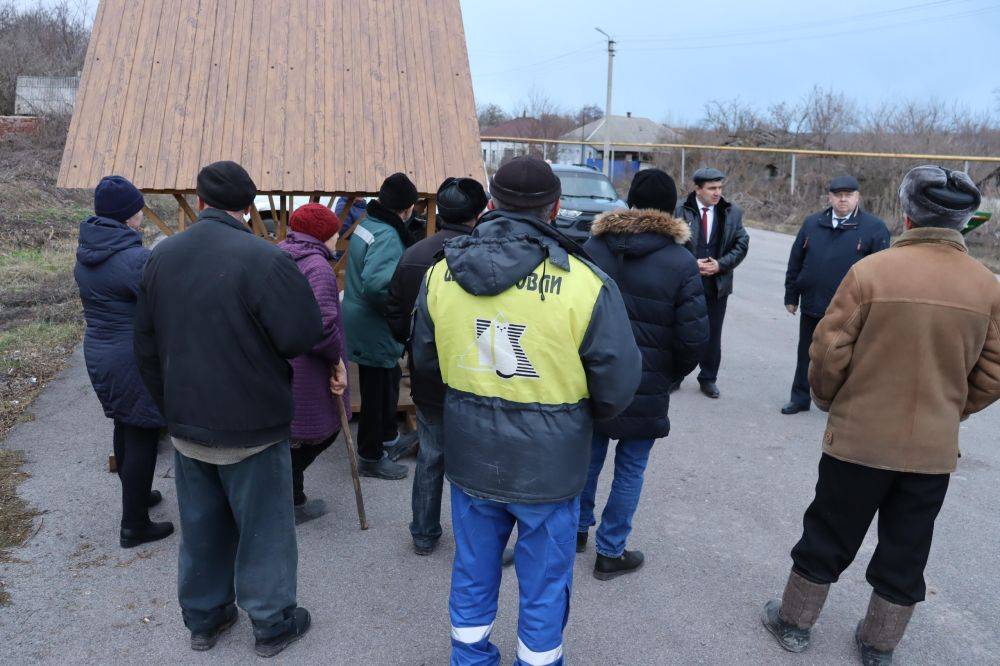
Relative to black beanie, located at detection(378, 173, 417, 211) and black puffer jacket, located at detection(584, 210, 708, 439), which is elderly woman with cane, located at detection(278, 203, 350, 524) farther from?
black puffer jacket, located at detection(584, 210, 708, 439)

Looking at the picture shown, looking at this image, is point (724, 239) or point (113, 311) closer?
point (113, 311)

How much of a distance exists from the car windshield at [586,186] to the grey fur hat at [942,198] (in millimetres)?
12097

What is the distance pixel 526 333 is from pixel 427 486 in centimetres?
171

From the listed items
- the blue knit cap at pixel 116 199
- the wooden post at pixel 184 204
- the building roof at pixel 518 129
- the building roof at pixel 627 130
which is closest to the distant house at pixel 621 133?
the building roof at pixel 627 130

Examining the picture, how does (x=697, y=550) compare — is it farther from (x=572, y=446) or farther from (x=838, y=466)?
(x=572, y=446)

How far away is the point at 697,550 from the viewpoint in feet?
12.9

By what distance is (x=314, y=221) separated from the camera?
3762 mm

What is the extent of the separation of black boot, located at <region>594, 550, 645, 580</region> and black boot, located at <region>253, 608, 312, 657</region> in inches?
55.0

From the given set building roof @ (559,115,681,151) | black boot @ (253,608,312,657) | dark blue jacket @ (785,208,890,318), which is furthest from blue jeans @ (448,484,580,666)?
building roof @ (559,115,681,151)

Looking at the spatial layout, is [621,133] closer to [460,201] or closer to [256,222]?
[256,222]

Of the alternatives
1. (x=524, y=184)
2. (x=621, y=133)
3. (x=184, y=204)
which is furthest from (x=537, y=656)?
(x=621, y=133)

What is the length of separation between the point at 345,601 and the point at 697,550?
6.09ft

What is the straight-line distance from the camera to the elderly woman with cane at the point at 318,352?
367cm

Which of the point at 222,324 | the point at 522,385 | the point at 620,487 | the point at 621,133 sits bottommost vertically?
the point at 620,487
